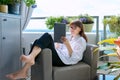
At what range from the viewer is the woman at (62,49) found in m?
2.45

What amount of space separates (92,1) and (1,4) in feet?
6.20

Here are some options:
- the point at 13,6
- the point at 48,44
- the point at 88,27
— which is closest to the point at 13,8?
the point at 13,6

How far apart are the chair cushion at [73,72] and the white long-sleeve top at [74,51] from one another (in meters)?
0.09

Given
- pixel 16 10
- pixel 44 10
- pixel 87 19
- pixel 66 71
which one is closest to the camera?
pixel 66 71

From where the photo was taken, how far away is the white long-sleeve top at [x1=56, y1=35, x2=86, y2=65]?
2.75 meters

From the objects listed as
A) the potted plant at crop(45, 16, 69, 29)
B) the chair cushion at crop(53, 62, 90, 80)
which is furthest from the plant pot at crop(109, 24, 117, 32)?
the chair cushion at crop(53, 62, 90, 80)

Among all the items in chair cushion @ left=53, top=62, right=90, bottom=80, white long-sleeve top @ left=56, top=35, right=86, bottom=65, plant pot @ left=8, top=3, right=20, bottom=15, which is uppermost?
plant pot @ left=8, top=3, right=20, bottom=15

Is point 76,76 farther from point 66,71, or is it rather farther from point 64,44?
point 64,44

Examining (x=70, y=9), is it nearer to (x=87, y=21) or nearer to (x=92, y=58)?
(x=87, y=21)

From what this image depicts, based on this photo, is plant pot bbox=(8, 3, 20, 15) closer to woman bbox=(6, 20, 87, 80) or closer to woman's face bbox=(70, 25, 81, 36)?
woman bbox=(6, 20, 87, 80)

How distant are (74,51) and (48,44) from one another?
1.44 ft

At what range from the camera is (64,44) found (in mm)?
2842

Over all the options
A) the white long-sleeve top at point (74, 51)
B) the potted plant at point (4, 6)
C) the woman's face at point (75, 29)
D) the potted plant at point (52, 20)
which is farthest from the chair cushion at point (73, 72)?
the potted plant at point (52, 20)

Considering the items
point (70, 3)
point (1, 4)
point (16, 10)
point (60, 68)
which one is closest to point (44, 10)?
point (70, 3)
